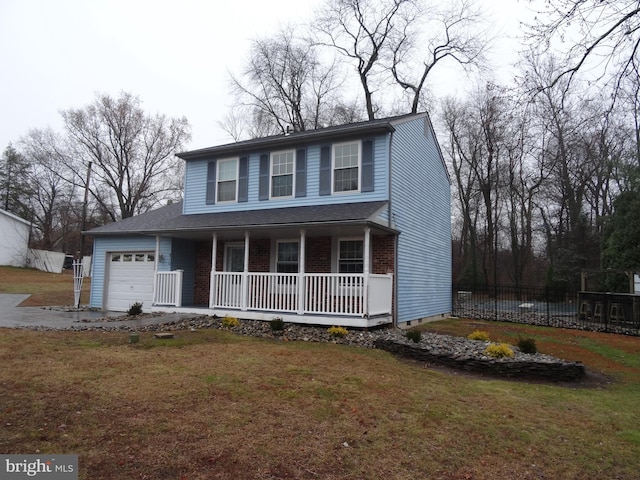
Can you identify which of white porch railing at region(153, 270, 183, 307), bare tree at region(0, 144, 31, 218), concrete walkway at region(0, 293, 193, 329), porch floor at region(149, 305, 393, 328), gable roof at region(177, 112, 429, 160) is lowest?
concrete walkway at region(0, 293, 193, 329)

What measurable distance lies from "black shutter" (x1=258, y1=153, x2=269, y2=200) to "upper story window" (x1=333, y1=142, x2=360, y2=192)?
236cm

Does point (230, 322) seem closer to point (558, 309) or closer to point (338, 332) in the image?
point (338, 332)

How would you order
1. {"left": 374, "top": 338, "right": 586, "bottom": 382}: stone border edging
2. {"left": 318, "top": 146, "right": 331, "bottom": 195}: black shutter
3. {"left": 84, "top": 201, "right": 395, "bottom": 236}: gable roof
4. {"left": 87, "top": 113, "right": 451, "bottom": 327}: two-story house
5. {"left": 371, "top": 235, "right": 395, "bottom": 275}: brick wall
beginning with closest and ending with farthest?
{"left": 374, "top": 338, "right": 586, "bottom": 382}: stone border edging → {"left": 84, "top": 201, "right": 395, "bottom": 236}: gable roof → {"left": 87, "top": 113, "right": 451, "bottom": 327}: two-story house → {"left": 371, "top": 235, "right": 395, "bottom": 275}: brick wall → {"left": 318, "top": 146, "right": 331, "bottom": 195}: black shutter

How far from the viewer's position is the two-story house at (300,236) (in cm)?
1112

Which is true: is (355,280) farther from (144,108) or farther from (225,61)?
(144,108)

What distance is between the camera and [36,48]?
907cm

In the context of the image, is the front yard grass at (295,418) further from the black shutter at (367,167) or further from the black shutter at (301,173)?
the black shutter at (301,173)

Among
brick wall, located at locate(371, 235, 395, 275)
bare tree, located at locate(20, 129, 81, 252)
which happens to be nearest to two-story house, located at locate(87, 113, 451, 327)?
brick wall, located at locate(371, 235, 395, 275)

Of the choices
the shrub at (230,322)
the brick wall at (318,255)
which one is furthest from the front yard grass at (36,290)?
the brick wall at (318,255)

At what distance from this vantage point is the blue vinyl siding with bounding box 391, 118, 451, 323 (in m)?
12.5

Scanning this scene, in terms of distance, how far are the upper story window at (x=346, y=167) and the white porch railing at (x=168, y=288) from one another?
5.55 metres

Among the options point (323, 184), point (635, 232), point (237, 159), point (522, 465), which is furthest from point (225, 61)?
point (522, 465)

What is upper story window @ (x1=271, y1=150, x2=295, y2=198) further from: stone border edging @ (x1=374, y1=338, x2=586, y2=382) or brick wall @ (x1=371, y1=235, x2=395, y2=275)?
stone border edging @ (x1=374, y1=338, x2=586, y2=382)

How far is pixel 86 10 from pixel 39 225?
39.1 m
